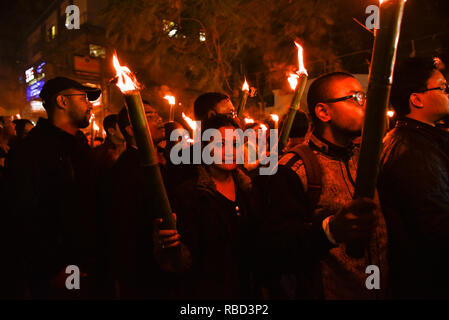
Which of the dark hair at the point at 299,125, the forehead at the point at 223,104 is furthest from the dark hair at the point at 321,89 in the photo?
the forehead at the point at 223,104

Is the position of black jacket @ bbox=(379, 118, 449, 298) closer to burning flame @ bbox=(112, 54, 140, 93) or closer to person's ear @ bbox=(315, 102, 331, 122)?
person's ear @ bbox=(315, 102, 331, 122)

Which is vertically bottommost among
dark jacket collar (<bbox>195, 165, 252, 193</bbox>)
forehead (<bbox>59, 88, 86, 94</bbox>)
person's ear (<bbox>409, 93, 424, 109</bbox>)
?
dark jacket collar (<bbox>195, 165, 252, 193</bbox>)

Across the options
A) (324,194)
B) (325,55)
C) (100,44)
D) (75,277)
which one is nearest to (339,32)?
(325,55)

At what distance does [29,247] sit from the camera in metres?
2.45

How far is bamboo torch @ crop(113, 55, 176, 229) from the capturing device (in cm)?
116

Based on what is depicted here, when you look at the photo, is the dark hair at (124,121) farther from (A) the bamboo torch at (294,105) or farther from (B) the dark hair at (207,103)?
(A) the bamboo torch at (294,105)

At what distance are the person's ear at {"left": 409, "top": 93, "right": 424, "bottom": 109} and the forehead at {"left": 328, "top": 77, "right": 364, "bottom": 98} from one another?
0.74 meters

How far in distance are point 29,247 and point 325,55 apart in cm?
1234

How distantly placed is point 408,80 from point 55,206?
340 centimetres

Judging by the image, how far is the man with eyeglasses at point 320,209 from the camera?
168 cm

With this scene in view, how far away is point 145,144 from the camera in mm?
1210

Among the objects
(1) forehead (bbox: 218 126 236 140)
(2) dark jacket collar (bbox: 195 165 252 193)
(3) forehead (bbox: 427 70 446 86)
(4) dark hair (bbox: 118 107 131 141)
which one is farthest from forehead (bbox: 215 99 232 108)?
(3) forehead (bbox: 427 70 446 86)

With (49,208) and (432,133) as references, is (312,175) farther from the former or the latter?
(49,208)

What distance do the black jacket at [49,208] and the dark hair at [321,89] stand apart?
231 cm
